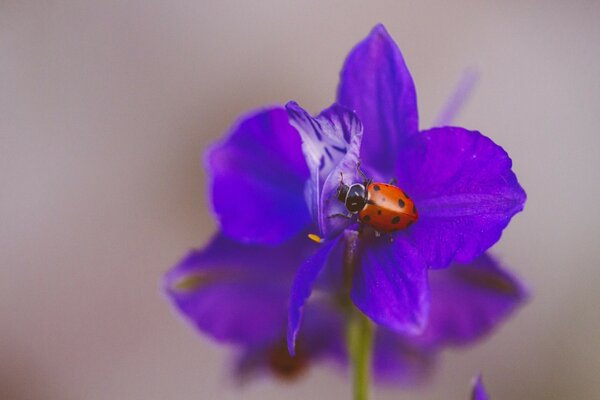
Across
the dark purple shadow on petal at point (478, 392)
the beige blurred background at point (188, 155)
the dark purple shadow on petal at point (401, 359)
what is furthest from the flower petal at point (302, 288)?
the beige blurred background at point (188, 155)

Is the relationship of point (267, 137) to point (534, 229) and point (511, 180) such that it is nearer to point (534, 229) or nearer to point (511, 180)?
point (511, 180)

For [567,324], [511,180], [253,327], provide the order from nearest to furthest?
1. [511,180]
2. [253,327]
3. [567,324]

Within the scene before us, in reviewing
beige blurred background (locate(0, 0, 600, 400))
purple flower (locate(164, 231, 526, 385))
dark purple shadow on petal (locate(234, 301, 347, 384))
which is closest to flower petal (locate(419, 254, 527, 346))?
purple flower (locate(164, 231, 526, 385))

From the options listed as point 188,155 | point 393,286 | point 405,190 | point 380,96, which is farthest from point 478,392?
point 188,155

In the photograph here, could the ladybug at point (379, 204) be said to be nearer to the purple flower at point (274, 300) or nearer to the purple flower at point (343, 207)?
the purple flower at point (343, 207)

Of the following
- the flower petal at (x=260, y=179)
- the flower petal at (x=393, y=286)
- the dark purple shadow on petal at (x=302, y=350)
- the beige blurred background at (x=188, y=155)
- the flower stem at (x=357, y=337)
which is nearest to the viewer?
the flower petal at (x=393, y=286)

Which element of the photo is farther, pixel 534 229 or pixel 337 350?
Answer: pixel 534 229

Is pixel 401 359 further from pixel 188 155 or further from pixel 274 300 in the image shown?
pixel 188 155

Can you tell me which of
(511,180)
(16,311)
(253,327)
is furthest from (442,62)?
(511,180)
